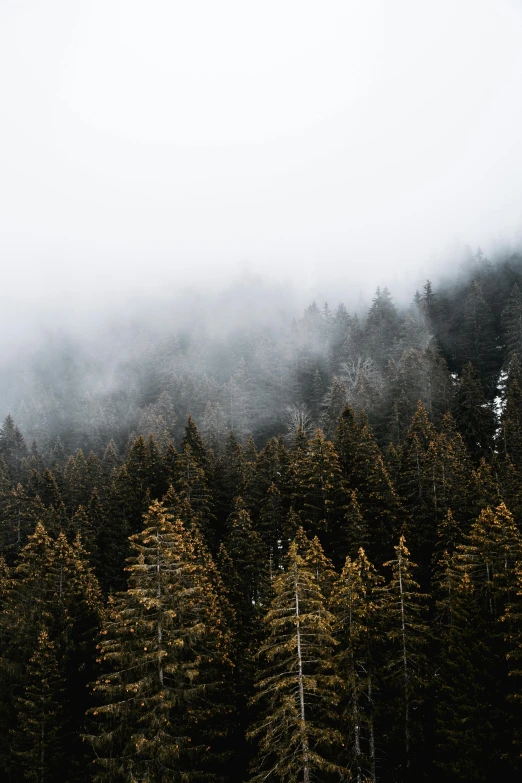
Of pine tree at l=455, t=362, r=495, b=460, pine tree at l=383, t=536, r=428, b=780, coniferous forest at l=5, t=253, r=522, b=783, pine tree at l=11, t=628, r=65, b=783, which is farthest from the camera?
pine tree at l=455, t=362, r=495, b=460

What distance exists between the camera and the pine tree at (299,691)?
58.9 feet

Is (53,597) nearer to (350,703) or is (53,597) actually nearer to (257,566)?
(257,566)

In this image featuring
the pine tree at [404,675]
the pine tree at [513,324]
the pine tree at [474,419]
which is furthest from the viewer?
the pine tree at [513,324]

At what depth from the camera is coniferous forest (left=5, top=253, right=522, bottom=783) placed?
20.1 metres

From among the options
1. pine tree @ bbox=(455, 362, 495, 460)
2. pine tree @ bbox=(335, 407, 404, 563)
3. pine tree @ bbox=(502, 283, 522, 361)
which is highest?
pine tree @ bbox=(502, 283, 522, 361)

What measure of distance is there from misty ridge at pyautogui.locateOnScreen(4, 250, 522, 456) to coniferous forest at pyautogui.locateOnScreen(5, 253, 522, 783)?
1267 millimetres

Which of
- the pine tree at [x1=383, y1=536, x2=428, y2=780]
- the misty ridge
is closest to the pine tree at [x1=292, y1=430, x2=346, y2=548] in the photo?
the pine tree at [x1=383, y1=536, x2=428, y2=780]

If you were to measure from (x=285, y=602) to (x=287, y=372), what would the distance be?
301 ft

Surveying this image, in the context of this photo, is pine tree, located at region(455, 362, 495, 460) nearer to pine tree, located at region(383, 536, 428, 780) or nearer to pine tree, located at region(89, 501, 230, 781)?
pine tree, located at region(383, 536, 428, 780)

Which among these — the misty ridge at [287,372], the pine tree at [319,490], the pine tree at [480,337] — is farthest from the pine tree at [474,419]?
the pine tree at [319,490]

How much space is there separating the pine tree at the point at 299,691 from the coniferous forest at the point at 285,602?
13 cm

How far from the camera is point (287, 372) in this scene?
111 metres

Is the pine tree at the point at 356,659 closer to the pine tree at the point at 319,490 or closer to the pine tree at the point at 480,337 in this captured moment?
the pine tree at the point at 319,490

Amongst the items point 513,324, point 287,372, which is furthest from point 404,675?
point 287,372
